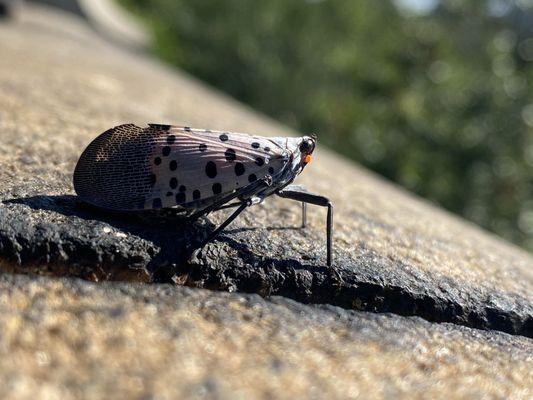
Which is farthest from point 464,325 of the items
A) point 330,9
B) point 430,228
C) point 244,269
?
point 330,9

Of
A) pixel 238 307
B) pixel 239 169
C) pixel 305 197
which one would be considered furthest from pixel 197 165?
pixel 238 307

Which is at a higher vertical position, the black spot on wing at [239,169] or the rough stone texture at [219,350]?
the black spot on wing at [239,169]

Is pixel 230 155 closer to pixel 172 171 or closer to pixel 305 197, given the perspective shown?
pixel 172 171

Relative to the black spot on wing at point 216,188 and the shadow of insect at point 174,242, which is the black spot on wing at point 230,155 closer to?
the black spot on wing at point 216,188

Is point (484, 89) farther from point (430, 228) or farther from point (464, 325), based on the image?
point (464, 325)

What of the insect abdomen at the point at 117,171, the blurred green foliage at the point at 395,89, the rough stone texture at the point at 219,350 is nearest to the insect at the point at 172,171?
the insect abdomen at the point at 117,171

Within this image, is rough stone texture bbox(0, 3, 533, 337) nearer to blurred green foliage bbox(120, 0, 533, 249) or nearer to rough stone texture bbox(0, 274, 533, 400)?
rough stone texture bbox(0, 274, 533, 400)
